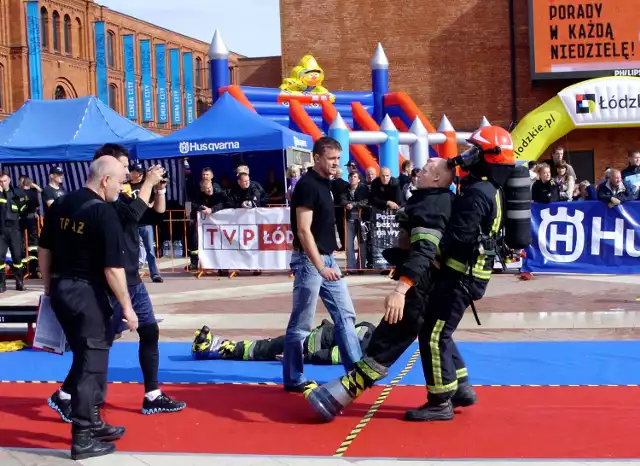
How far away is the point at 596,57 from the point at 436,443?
2737 cm

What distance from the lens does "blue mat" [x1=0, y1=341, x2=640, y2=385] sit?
723cm

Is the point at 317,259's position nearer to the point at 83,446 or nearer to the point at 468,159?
the point at 468,159

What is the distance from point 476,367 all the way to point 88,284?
12.0 ft

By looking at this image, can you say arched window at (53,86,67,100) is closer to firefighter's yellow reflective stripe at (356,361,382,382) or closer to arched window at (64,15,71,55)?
arched window at (64,15,71,55)

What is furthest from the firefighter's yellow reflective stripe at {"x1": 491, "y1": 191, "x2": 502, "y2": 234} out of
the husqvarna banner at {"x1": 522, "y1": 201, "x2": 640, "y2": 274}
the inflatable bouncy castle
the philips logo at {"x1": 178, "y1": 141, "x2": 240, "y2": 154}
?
the inflatable bouncy castle

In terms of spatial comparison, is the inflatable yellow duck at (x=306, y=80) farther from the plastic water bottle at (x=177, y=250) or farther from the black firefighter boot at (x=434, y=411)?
the black firefighter boot at (x=434, y=411)

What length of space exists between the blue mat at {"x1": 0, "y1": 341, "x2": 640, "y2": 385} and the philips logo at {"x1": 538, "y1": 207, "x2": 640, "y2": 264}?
5.54 metres

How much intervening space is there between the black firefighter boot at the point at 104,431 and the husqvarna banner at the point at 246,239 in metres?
9.56

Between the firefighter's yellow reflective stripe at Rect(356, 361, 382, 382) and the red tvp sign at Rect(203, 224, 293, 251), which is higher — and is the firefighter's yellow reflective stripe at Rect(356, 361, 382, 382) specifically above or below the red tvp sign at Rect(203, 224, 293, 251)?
below

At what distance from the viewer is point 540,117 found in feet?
84.0

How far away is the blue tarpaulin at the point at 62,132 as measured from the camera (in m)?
19.7

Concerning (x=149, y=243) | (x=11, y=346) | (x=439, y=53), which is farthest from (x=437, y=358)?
(x=439, y=53)

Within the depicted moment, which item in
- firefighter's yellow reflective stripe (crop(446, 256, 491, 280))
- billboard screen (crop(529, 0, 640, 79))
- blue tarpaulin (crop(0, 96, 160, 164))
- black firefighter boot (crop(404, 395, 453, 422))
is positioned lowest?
black firefighter boot (crop(404, 395, 453, 422))

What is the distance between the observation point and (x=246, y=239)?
15.5 meters
